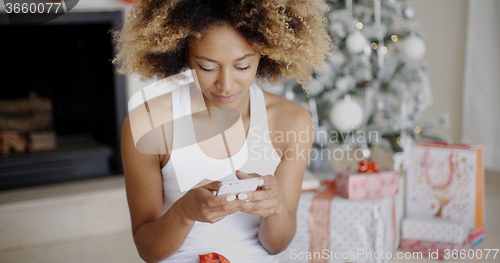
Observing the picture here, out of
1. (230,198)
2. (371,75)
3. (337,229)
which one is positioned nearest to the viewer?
(230,198)

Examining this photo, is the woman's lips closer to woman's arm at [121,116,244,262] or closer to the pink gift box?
woman's arm at [121,116,244,262]

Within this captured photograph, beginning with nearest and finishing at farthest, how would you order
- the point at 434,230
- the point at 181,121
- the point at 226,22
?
the point at 226,22, the point at 181,121, the point at 434,230

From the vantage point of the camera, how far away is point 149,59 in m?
0.96

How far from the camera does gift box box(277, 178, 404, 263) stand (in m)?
1.39

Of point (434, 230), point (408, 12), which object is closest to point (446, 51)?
point (408, 12)

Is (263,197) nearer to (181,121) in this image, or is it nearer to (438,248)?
(181,121)

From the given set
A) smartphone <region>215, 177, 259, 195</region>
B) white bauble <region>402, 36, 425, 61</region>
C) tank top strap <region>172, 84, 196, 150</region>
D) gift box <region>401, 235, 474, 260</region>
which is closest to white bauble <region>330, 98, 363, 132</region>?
white bauble <region>402, 36, 425, 61</region>

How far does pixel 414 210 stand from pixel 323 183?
1.32 ft

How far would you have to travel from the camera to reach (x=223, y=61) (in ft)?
2.61

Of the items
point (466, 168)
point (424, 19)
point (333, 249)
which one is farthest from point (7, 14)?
point (424, 19)

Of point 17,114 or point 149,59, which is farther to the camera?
point 17,114

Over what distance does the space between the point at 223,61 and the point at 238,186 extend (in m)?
0.26

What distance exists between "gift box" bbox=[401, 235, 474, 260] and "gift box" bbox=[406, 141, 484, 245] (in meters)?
0.08

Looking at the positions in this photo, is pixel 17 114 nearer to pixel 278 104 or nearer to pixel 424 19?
pixel 278 104
